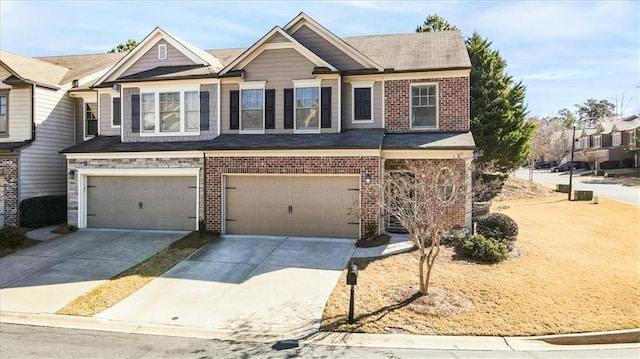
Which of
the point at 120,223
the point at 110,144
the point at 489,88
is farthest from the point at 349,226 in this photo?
the point at 489,88

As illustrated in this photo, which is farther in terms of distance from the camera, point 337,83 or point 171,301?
point 337,83

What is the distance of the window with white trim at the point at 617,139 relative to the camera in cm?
5547

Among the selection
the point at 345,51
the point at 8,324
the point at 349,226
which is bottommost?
the point at 8,324

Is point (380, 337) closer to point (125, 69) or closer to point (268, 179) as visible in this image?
point (268, 179)

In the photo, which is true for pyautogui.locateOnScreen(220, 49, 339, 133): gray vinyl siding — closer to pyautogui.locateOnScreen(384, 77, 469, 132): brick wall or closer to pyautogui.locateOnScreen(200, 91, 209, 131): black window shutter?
pyautogui.locateOnScreen(200, 91, 209, 131): black window shutter

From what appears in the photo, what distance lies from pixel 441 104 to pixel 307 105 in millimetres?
5260

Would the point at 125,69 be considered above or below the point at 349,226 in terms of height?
above

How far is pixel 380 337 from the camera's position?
7.66 metres

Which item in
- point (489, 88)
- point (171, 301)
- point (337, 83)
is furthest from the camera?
point (489, 88)

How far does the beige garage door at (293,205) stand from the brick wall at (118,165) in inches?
60.7

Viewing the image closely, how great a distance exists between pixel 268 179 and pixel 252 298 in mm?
6171

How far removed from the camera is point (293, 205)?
48.8 feet

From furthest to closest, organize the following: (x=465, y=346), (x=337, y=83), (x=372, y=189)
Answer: (x=337, y=83)
(x=372, y=189)
(x=465, y=346)

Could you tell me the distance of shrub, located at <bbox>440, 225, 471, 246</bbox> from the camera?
12839 mm
